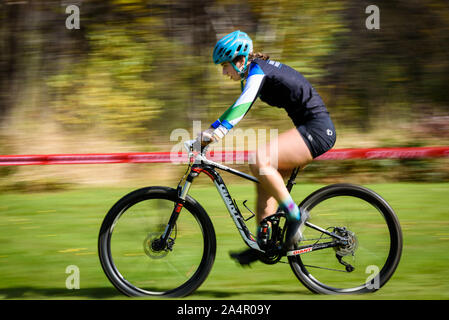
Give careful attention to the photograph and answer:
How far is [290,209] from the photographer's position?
13.4 ft

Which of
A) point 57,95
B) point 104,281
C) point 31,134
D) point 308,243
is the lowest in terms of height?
point 104,281

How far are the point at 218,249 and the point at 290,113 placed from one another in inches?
71.8

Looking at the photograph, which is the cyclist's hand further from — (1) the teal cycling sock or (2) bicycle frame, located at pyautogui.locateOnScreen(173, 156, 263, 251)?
(1) the teal cycling sock

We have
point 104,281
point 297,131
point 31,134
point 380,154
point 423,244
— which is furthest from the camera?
point 31,134

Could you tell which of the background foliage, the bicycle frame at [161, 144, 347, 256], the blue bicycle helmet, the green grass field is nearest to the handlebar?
the bicycle frame at [161, 144, 347, 256]

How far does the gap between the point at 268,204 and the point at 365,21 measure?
7.64m

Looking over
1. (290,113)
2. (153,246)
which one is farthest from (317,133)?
(153,246)

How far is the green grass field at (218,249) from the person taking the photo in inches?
175

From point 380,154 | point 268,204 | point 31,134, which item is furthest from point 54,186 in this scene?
point 268,204

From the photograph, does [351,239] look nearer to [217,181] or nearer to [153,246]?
[217,181]

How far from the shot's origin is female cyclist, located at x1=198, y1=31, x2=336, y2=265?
157 inches

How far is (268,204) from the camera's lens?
4.27m

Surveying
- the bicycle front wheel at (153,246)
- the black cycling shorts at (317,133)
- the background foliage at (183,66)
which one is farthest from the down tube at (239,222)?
the background foliage at (183,66)

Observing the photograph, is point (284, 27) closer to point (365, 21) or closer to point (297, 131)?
point (365, 21)
